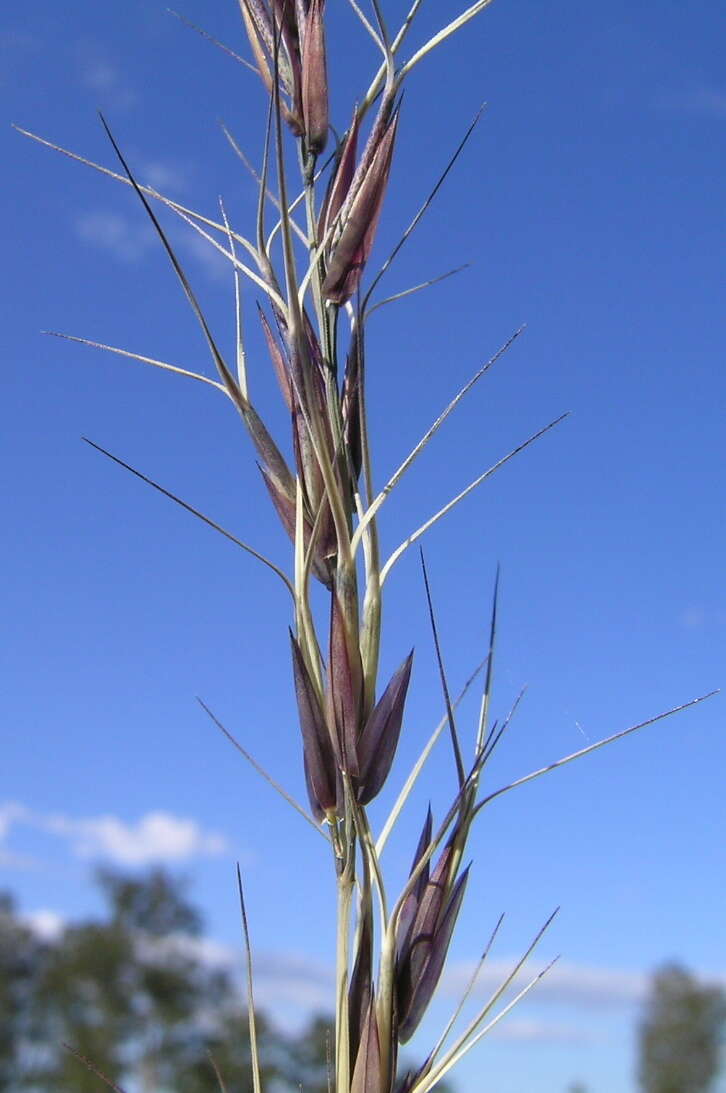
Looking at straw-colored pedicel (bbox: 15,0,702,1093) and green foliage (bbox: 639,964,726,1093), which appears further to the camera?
green foliage (bbox: 639,964,726,1093)

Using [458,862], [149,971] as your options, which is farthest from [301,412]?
[149,971]

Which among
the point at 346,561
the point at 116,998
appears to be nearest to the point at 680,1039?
the point at 116,998

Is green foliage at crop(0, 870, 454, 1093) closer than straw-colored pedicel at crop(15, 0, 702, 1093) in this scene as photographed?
No

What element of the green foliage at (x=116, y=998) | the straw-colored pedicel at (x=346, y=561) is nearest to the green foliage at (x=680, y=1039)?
the green foliage at (x=116, y=998)

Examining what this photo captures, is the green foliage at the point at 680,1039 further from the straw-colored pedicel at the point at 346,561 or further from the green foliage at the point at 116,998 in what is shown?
the straw-colored pedicel at the point at 346,561

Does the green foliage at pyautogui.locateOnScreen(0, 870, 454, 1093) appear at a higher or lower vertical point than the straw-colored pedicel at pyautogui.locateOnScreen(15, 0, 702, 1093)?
higher

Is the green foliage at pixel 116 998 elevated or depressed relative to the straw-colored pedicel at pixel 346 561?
elevated

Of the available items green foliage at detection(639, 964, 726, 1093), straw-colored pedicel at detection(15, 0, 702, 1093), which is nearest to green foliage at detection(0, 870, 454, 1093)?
green foliage at detection(639, 964, 726, 1093)

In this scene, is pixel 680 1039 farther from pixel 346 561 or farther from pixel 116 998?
pixel 346 561

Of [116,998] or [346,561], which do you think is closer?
[346,561]

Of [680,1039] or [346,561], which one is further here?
[680,1039]

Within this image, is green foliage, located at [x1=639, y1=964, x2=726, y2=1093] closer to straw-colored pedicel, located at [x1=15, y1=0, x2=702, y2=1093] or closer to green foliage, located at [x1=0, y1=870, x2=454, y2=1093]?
green foliage, located at [x1=0, y1=870, x2=454, y2=1093]

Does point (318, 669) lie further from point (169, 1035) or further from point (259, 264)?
point (169, 1035)
